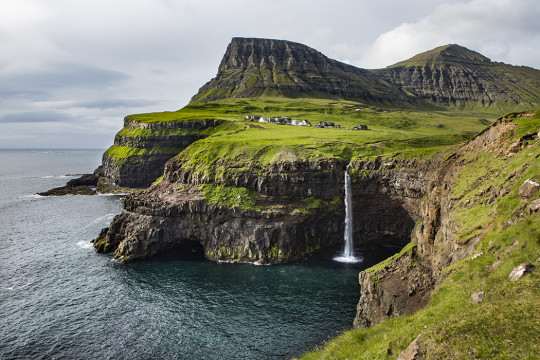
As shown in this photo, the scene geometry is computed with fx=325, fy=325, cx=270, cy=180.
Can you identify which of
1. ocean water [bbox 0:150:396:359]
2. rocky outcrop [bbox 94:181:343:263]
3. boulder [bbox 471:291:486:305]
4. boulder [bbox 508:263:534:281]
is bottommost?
ocean water [bbox 0:150:396:359]

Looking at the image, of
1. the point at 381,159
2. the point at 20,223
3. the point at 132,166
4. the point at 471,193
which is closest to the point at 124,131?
the point at 132,166

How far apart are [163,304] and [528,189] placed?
4968 centimetres

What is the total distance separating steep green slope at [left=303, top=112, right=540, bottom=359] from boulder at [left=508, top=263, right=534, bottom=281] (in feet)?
1.11

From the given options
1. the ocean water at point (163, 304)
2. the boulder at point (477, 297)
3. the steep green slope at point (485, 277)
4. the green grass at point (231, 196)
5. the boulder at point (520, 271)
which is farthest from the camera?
the green grass at point (231, 196)

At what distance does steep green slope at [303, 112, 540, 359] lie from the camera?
15773 mm

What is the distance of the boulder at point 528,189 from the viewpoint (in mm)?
24625

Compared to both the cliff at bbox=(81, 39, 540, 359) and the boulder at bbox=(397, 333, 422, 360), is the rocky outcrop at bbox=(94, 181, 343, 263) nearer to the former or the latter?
the cliff at bbox=(81, 39, 540, 359)

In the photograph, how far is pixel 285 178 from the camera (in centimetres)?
7562

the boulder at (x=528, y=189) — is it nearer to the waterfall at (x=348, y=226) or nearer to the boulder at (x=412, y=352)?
the boulder at (x=412, y=352)

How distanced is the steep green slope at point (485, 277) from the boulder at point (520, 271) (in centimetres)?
34

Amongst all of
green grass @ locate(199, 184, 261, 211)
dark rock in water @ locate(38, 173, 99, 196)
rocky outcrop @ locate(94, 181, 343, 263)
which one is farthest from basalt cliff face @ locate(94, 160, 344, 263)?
dark rock in water @ locate(38, 173, 99, 196)

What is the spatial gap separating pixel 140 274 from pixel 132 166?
93799mm

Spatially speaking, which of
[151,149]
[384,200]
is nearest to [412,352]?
[384,200]

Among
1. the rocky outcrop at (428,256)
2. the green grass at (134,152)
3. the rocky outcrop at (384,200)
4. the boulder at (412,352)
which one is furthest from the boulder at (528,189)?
the green grass at (134,152)
